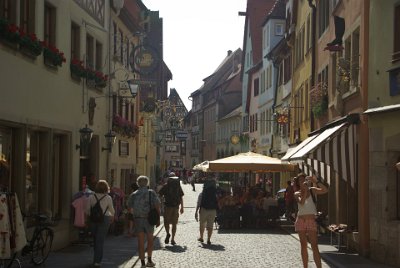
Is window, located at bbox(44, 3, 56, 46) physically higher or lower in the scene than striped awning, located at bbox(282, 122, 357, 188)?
higher

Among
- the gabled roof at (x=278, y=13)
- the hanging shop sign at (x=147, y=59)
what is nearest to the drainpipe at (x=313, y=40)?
the hanging shop sign at (x=147, y=59)

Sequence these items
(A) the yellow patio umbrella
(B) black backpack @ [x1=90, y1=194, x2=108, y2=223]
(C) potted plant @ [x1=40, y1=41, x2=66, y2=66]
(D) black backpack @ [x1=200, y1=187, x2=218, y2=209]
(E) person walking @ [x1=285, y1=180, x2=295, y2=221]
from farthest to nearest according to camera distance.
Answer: (E) person walking @ [x1=285, y1=180, x2=295, y2=221], (A) the yellow patio umbrella, (D) black backpack @ [x1=200, y1=187, x2=218, y2=209], (C) potted plant @ [x1=40, y1=41, x2=66, y2=66], (B) black backpack @ [x1=90, y1=194, x2=108, y2=223]

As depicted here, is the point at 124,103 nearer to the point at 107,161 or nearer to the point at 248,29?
the point at 107,161

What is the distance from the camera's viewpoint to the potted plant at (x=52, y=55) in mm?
15920

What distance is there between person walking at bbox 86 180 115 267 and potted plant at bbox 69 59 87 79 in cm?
562

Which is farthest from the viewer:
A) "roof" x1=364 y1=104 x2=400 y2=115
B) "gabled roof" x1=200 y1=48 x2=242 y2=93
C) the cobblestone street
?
"gabled roof" x1=200 y1=48 x2=242 y2=93

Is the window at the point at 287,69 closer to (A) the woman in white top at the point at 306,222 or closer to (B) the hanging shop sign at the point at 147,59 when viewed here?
(B) the hanging shop sign at the point at 147,59

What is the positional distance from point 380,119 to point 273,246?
4564mm

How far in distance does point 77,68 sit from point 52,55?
271 cm

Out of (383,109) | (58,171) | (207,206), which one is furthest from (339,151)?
(58,171)

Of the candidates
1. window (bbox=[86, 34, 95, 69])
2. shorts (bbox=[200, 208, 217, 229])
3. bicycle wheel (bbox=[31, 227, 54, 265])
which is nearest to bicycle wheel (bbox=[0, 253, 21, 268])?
bicycle wheel (bbox=[31, 227, 54, 265])

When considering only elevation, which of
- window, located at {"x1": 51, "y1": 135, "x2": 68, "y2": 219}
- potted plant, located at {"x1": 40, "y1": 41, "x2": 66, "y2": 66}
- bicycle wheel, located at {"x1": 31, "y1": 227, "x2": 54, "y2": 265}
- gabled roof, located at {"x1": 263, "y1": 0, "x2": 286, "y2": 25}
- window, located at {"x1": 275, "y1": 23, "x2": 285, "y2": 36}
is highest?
gabled roof, located at {"x1": 263, "y1": 0, "x2": 286, "y2": 25}

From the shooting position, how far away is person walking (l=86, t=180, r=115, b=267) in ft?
43.9

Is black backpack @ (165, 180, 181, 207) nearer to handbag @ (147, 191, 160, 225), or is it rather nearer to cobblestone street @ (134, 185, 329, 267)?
cobblestone street @ (134, 185, 329, 267)
